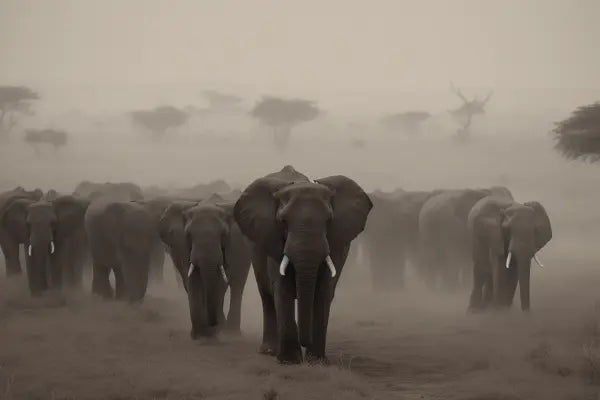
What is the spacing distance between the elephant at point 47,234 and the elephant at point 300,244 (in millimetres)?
7202

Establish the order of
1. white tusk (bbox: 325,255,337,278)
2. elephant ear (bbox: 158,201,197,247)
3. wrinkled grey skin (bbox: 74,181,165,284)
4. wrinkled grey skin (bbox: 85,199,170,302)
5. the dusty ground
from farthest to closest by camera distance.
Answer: wrinkled grey skin (bbox: 74,181,165,284) < wrinkled grey skin (bbox: 85,199,170,302) < elephant ear (bbox: 158,201,197,247) < white tusk (bbox: 325,255,337,278) < the dusty ground

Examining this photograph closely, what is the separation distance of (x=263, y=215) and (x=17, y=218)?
9.62 meters

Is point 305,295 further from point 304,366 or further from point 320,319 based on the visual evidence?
point 304,366

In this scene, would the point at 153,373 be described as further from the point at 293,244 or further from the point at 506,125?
the point at 506,125

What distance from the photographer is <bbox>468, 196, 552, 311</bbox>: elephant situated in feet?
51.2

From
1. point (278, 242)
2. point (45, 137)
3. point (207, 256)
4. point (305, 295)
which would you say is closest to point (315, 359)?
point (305, 295)

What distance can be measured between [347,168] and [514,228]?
43708 millimetres

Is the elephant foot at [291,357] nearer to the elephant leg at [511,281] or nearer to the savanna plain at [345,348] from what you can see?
the savanna plain at [345,348]

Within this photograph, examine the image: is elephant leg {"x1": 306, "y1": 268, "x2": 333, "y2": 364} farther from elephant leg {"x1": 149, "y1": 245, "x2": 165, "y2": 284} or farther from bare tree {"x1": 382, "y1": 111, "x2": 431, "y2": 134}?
bare tree {"x1": 382, "y1": 111, "x2": 431, "y2": 134}

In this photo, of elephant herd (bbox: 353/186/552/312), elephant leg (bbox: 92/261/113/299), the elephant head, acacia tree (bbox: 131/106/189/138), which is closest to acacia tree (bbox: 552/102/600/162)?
elephant herd (bbox: 353/186/552/312)

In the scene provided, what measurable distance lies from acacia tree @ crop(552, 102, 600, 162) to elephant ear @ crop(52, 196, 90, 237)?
12617 millimetres

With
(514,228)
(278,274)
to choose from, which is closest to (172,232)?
(278,274)

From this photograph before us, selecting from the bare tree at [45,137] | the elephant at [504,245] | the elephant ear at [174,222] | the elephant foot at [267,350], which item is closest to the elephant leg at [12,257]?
the elephant ear at [174,222]

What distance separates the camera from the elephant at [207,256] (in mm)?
12531
